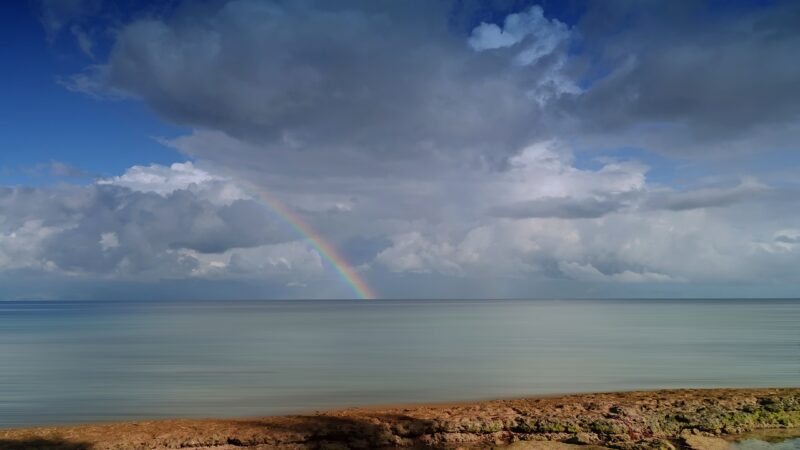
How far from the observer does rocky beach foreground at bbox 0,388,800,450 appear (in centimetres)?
1493

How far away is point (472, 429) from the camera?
15688 mm

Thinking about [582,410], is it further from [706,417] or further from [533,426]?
[706,417]

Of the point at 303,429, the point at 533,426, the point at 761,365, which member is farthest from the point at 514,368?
the point at 303,429

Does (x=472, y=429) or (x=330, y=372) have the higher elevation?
(x=472, y=429)

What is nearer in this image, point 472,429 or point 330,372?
point 472,429

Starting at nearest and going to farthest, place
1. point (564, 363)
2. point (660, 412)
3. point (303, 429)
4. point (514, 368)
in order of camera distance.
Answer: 1. point (303, 429)
2. point (660, 412)
3. point (514, 368)
4. point (564, 363)

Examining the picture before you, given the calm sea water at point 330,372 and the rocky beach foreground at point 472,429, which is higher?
the rocky beach foreground at point 472,429

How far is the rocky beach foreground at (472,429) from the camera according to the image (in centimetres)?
1493

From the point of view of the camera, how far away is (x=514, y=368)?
33.4m

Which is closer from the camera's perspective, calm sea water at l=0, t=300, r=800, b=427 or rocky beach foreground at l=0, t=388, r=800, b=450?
rocky beach foreground at l=0, t=388, r=800, b=450

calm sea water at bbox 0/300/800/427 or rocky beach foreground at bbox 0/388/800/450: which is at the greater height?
rocky beach foreground at bbox 0/388/800/450

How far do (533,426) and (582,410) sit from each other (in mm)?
2281

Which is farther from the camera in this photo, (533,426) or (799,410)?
(799,410)

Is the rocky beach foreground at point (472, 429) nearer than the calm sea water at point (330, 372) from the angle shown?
Yes
